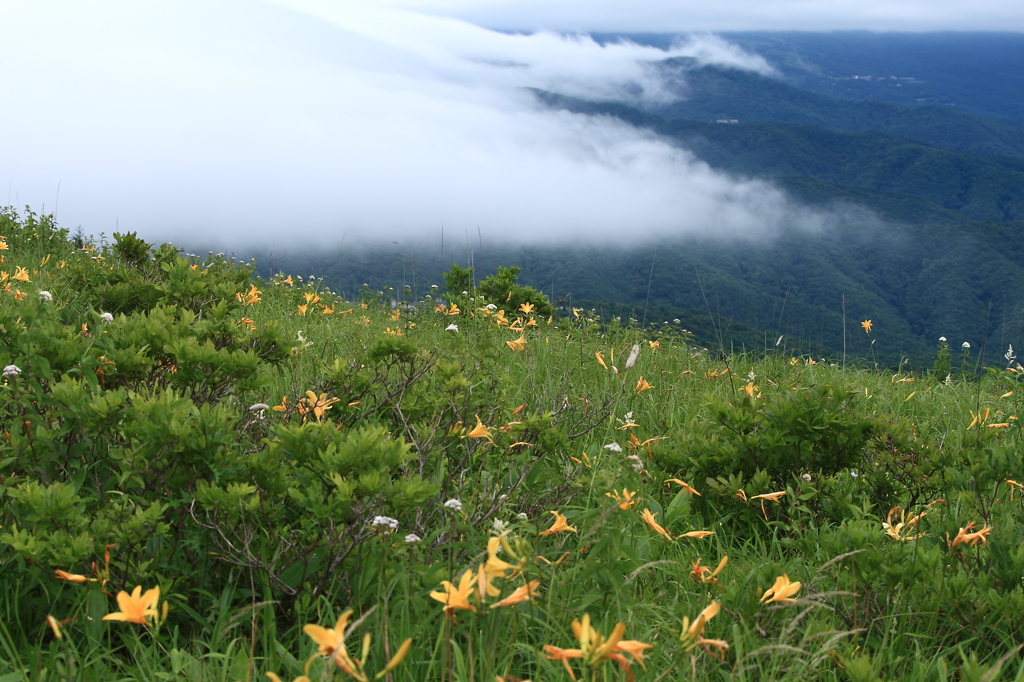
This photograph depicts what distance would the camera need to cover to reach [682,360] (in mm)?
4828

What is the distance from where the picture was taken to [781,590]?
149 centimetres

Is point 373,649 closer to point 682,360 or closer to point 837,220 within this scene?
point 682,360

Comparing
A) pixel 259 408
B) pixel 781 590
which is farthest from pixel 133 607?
pixel 781 590

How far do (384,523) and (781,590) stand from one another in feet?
2.85

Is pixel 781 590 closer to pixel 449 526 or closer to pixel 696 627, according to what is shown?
pixel 696 627

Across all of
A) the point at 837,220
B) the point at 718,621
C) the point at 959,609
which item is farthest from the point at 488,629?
the point at 837,220

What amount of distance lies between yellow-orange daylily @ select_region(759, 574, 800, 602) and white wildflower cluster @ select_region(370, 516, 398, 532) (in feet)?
2.72

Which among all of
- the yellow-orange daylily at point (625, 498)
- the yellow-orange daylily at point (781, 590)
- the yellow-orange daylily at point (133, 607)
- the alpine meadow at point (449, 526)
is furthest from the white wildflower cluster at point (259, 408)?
the yellow-orange daylily at point (781, 590)

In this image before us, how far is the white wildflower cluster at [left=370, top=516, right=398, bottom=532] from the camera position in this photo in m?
1.41

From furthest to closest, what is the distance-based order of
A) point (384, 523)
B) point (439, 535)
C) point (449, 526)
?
point (439, 535)
point (449, 526)
point (384, 523)

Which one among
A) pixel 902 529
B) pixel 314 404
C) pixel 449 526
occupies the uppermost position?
pixel 314 404

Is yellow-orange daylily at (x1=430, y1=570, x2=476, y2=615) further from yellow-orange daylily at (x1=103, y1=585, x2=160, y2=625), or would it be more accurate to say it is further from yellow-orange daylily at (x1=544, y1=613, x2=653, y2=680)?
yellow-orange daylily at (x1=103, y1=585, x2=160, y2=625)

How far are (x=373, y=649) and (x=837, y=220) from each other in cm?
15984

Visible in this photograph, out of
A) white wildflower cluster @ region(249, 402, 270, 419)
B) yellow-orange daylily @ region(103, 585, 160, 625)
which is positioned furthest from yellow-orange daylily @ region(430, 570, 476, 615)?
white wildflower cluster @ region(249, 402, 270, 419)
